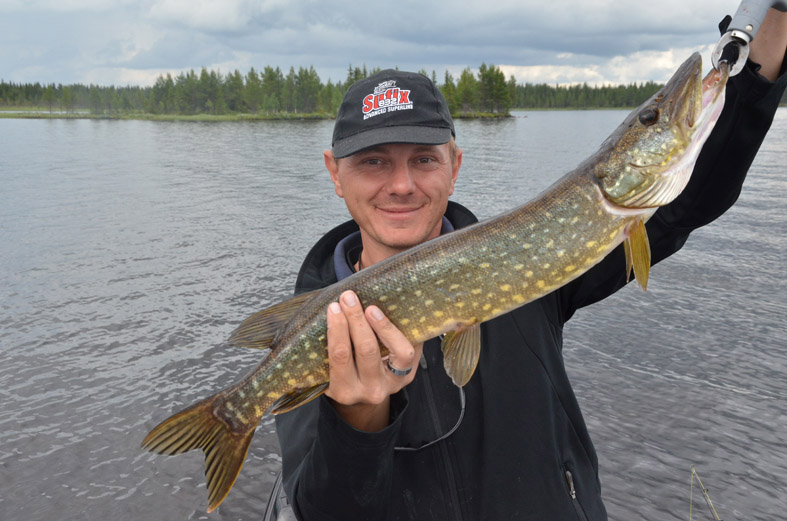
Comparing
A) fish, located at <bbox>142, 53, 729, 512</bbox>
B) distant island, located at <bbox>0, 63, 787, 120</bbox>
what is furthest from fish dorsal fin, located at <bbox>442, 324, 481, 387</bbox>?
distant island, located at <bbox>0, 63, 787, 120</bbox>

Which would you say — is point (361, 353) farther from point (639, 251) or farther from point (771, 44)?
point (771, 44)

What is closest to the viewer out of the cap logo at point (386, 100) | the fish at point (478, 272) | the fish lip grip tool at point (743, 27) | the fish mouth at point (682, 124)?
the fish lip grip tool at point (743, 27)

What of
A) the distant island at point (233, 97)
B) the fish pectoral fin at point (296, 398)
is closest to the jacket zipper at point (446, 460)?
the fish pectoral fin at point (296, 398)

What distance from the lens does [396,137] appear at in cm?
277

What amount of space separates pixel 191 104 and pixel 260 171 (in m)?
104

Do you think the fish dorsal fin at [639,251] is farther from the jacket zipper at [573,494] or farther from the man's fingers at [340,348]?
the man's fingers at [340,348]

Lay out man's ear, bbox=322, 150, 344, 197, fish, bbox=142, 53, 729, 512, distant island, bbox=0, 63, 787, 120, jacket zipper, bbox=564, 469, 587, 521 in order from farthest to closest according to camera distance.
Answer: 1. distant island, bbox=0, 63, 787, 120
2. man's ear, bbox=322, 150, 344, 197
3. jacket zipper, bbox=564, 469, 587, 521
4. fish, bbox=142, 53, 729, 512

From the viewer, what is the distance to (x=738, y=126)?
237cm

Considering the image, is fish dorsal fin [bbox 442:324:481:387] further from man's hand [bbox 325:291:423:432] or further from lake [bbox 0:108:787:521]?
lake [bbox 0:108:787:521]

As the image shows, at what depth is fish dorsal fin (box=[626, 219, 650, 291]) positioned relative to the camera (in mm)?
2277

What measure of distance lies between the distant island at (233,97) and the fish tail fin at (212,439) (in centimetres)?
9422

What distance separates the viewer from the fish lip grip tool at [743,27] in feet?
6.51

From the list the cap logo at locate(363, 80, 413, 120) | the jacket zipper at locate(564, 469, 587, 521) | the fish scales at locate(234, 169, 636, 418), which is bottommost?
the jacket zipper at locate(564, 469, 587, 521)

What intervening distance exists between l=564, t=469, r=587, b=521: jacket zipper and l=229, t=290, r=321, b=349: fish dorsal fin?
1.46 meters
